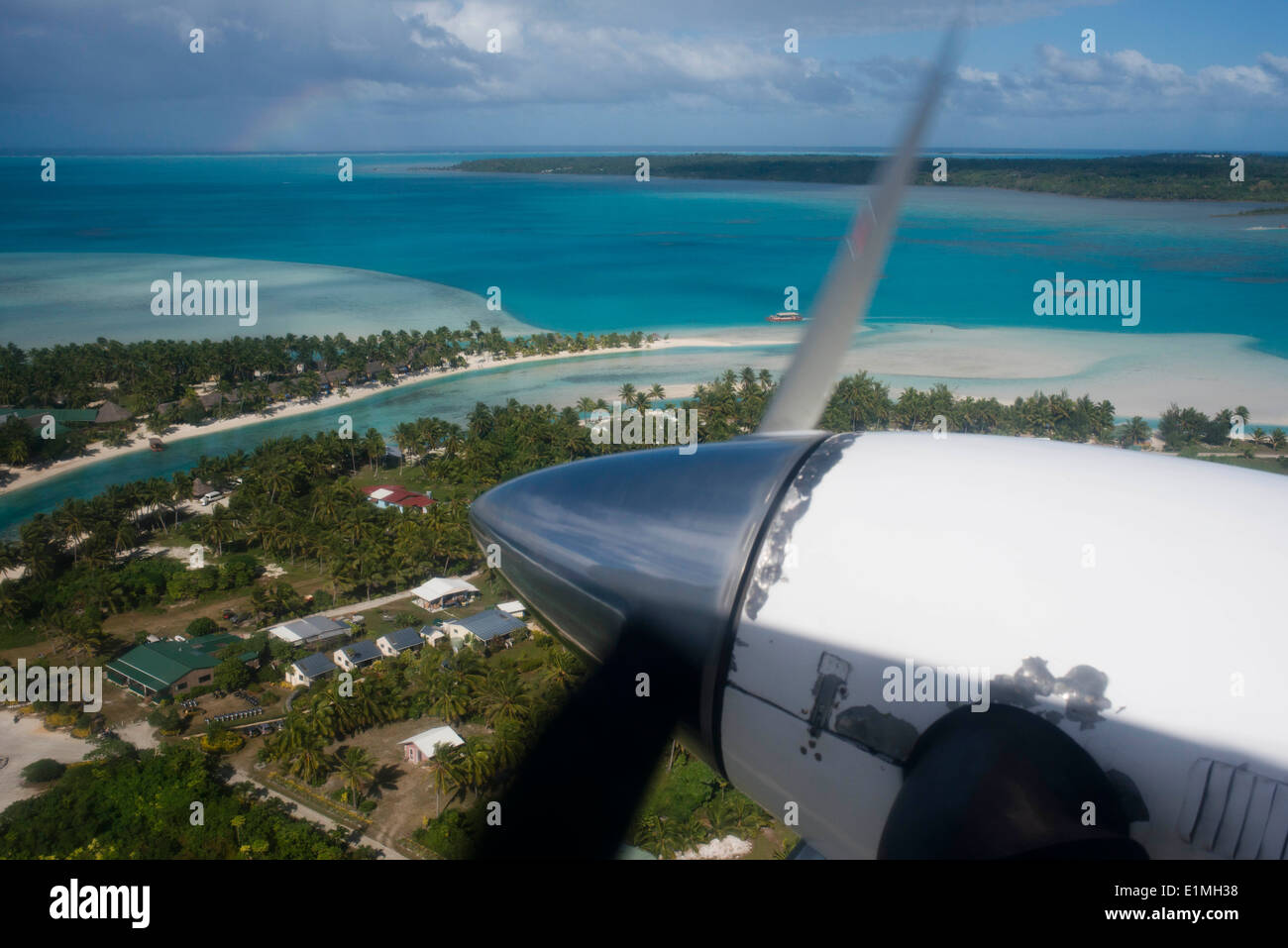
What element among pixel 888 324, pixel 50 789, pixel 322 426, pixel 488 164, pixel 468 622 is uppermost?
pixel 488 164

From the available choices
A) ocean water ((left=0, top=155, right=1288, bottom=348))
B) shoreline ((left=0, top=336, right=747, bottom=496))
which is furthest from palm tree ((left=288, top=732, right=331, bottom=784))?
ocean water ((left=0, top=155, right=1288, bottom=348))

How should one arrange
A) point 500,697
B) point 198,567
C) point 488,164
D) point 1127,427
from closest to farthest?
1. point 500,697
2. point 198,567
3. point 1127,427
4. point 488,164

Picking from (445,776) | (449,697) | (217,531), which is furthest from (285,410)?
(445,776)

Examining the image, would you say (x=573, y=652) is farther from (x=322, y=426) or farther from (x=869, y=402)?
(x=322, y=426)

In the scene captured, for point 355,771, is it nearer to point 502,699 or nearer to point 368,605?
point 502,699
